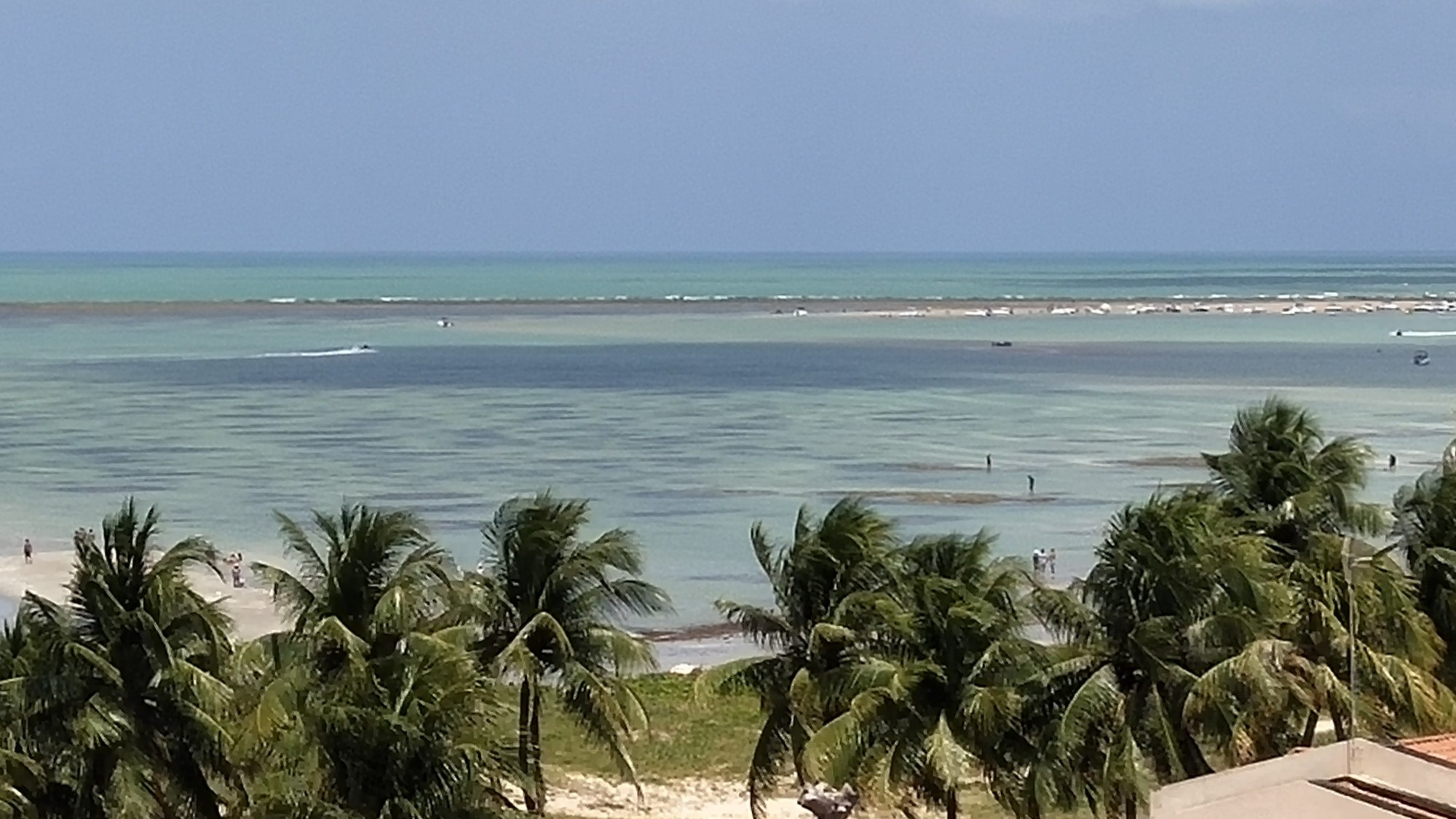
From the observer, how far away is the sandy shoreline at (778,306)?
533ft

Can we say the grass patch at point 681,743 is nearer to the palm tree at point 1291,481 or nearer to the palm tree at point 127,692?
the palm tree at point 1291,481

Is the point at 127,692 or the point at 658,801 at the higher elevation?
the point at 127,692

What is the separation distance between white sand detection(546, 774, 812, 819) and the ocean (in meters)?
12.7

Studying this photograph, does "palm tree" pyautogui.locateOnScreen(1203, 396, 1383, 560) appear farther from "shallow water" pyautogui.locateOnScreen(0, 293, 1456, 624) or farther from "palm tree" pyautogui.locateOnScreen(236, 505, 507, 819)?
"shallow water" pyautogui.locateOnScreen(0, 293, 1456, 624)

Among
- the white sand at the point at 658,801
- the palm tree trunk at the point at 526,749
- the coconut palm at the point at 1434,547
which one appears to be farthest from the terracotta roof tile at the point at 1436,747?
the white sand at the point at 658,801

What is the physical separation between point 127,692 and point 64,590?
2263cm

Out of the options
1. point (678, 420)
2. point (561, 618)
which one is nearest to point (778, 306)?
point (678, 420)

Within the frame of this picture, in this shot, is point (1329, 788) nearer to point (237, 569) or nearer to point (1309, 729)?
point (1309, 729)

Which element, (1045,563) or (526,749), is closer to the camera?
(526,749)

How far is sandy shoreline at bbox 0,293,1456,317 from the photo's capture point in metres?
162

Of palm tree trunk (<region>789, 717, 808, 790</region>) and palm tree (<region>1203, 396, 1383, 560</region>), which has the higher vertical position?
palm tree (<region>1203, 396, 1383, 560</region>)

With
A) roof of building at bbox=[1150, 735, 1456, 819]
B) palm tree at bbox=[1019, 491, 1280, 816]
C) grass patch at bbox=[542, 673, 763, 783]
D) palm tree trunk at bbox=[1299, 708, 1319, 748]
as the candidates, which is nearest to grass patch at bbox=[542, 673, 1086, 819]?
grass patch at bbox=[542, 673, 763, 783]

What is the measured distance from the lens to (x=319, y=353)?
11344cm

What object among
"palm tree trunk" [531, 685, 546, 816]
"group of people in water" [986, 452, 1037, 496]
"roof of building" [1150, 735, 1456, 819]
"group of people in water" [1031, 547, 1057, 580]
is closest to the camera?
"roof of building" [1150, 735, 1456, 819]
